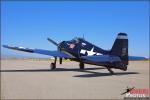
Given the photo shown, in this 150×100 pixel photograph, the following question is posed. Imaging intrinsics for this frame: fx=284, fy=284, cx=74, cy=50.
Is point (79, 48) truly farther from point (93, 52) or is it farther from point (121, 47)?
point (121, 47)

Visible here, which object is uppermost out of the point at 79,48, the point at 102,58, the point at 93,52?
the point at 79,48

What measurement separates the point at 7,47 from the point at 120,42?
33.8 ft

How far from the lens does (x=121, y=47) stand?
1880cm

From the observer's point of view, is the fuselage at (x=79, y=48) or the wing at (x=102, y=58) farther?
the fuselage at (x=79, y=48)

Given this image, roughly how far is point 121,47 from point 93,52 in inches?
108

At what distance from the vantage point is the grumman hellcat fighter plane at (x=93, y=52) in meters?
18.5

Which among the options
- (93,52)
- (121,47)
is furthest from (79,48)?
(121,47)

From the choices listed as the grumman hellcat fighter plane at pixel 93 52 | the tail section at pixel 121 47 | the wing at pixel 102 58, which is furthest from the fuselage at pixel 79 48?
the wing at pixel 102 58

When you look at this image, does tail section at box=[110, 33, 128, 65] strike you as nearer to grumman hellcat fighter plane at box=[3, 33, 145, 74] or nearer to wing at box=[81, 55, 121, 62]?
grumman hellcat fighter plane at box=[3, 33, 145, 74]

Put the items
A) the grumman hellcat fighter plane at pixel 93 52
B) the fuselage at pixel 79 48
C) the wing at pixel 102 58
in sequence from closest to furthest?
1. the wing at pixel 102 58
2. the grumman hellcat fighter plane at pixel 93 52
3. the fuselage at pixel 79 48

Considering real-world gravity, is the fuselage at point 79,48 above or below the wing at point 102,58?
above

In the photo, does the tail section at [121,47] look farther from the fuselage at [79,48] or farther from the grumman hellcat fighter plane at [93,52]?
Result: the fuselage at [79,48]

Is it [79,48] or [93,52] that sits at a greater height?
[79,48]

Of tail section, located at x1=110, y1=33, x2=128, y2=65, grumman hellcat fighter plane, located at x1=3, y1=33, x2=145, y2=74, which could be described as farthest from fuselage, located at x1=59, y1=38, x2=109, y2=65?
tail section, located at x1=110, y1=33, x2=128, y2=65
